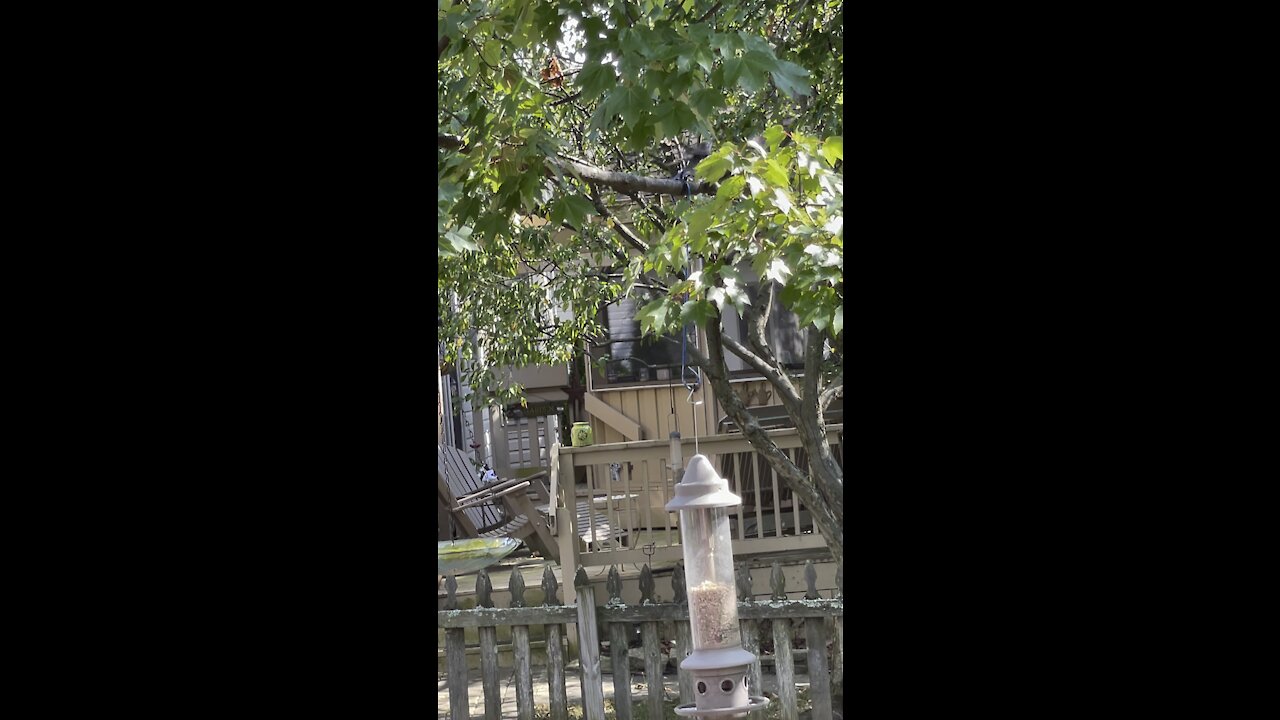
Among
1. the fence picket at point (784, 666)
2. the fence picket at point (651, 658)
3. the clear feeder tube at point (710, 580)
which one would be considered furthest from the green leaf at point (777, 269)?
the fence picket at point (651, 658)

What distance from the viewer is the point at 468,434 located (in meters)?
15.2

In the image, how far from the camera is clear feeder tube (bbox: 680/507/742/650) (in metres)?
3.17

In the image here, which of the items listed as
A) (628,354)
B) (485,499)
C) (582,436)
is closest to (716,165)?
(485,499)

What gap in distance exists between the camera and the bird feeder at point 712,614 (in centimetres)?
311

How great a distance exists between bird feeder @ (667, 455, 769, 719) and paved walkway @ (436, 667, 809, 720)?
1.99 metres

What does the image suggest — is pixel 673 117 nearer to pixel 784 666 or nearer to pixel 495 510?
pixel 784 666

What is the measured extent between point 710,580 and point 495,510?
6.51 metres

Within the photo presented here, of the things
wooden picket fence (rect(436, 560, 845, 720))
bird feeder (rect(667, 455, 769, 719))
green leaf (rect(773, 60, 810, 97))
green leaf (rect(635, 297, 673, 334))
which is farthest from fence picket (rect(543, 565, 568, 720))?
green leaf (rect(773, 60, 810, 97))

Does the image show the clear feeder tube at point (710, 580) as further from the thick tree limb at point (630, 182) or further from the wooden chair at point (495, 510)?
the wooden chair at point (495, 510)

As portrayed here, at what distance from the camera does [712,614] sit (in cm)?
319

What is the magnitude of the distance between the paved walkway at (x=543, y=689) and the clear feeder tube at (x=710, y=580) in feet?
6.53
